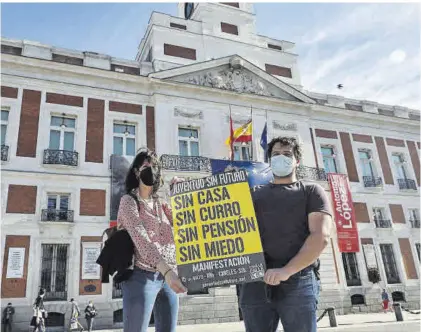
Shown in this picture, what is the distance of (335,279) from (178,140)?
35.7ft

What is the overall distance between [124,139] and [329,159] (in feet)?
40.8

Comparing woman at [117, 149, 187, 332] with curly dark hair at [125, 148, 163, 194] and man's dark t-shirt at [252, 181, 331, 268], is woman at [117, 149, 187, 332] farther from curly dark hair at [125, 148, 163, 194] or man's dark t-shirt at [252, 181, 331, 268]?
man's dark t-shirt at [252, 181, 331, 268]

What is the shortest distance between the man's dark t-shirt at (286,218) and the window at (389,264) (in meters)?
19.9

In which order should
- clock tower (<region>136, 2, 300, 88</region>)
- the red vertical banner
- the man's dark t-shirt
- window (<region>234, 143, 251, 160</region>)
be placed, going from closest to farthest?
A: the man's dark t-shirt < the red vertical banner < window (<region>234, 143, 251, 160</region>) < clock tower (<region>136, 2, 300, 88</region>)

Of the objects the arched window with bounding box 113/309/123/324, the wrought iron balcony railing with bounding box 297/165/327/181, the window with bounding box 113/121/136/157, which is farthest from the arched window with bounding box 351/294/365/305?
the window with bounding box 113/121/136/157

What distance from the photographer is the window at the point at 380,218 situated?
67.6ft

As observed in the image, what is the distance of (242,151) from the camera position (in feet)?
64.5

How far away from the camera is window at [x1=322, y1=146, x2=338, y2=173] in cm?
2136

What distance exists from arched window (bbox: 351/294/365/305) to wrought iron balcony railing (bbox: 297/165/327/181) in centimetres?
640

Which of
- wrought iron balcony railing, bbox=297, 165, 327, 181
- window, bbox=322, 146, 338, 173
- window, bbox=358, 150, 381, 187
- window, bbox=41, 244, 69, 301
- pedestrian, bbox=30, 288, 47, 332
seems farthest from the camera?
window, bbox=358, 150, 381, 187

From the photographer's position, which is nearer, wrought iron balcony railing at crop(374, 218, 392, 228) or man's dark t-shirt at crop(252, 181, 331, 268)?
man's dark t-shirt at crop(252, 181, 331, 268)

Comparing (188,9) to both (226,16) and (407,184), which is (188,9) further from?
(407,184)

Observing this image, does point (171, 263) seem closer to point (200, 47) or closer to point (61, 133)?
point (61, 133)

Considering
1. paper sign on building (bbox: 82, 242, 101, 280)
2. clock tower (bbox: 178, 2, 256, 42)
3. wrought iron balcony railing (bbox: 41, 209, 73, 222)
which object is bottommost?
paper sign on building (bbox: 82, 242, 101, 280)
